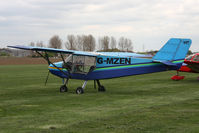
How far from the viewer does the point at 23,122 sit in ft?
25.3

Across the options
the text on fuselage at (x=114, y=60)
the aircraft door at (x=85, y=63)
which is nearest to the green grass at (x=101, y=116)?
the text on fuselage at (x=114, y=60)

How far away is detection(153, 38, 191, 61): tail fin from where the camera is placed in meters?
14.5

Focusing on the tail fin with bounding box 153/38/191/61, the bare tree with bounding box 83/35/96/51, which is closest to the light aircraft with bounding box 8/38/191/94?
the tail fin with bounding box 153/38/191/61

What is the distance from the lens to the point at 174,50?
47.6 ft

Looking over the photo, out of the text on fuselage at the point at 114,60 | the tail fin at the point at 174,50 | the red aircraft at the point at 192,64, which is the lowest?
the red aircraft at the point at 192,64

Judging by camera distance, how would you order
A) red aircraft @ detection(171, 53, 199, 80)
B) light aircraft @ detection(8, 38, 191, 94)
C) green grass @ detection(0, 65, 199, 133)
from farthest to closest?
red aircraft @ detection(171, 53, 199, 80)
light aircraft @ detection(8, 38, 191, 94)
green grass @ detection(0, 65, 199, 133)

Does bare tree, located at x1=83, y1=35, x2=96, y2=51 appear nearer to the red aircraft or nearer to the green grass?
the red aircraft

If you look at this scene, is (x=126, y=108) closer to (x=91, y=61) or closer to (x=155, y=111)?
(x=155, y=111)

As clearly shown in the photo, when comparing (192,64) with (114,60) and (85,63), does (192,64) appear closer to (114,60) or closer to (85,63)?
(114,60)

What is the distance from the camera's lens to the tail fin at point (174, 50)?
1447 cm

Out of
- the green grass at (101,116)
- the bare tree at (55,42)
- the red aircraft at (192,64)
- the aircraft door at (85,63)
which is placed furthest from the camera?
the bare tree at (55,42)

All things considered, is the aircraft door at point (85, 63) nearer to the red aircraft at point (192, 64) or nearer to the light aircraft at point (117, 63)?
the light aircraft at point (117, 63)

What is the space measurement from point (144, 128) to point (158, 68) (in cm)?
761

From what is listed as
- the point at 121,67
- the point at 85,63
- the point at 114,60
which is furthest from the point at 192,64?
the point at 85,63
